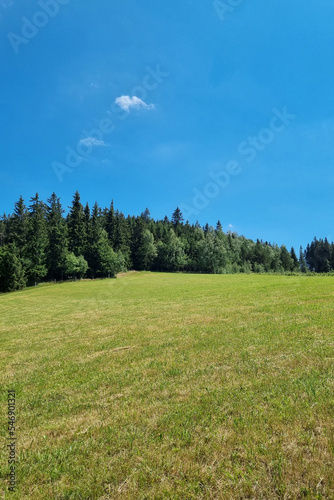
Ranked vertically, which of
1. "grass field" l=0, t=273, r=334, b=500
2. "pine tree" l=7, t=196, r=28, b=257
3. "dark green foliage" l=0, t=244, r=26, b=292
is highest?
"pine tree" l=7, t=196, r=28, b=257

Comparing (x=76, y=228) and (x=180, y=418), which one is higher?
(x=76, y=228)

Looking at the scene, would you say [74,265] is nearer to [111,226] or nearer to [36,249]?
[36,249]

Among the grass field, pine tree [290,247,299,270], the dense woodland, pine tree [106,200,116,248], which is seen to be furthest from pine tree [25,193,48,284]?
pine tree [290,247,299,270]

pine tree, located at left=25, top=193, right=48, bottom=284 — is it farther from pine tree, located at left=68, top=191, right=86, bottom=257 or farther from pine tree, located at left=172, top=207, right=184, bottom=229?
pine tree, located at left=172, top=207, right=184, bottom=229

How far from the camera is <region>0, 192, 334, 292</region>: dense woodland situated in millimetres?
64062

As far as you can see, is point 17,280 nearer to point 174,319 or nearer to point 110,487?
point 174,319

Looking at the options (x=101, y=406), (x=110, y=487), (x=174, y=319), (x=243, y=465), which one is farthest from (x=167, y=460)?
(x=174, y=319)

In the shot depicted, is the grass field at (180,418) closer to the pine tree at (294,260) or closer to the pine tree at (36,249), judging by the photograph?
the pine tree at (36,249)

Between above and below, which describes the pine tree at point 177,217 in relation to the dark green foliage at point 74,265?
above

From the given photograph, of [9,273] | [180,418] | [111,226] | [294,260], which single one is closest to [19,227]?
[9,273]

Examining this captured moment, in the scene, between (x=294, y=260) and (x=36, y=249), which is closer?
(x=36, y=249)

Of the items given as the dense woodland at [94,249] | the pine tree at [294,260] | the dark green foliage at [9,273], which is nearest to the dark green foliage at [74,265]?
the dense woodland at [94,249]

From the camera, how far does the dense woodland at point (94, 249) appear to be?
64062mm

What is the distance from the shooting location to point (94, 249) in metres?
75.6
